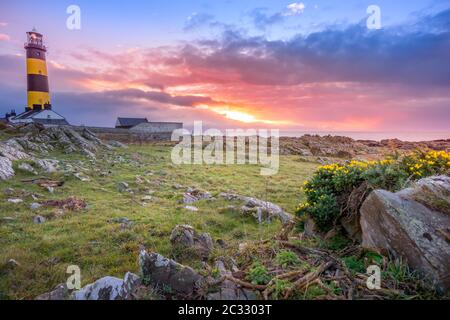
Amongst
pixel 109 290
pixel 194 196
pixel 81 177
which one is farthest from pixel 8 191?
pixel 109 290

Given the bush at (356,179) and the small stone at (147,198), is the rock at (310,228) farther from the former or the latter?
the small stone at (147,198)

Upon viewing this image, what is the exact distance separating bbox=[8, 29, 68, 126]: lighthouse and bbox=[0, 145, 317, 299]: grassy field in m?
46.3

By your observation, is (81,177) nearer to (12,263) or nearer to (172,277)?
(12,263)

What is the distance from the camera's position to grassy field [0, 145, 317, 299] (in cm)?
612

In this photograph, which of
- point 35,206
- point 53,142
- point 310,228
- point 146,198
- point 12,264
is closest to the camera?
point 12,264

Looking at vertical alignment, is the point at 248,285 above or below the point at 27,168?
below

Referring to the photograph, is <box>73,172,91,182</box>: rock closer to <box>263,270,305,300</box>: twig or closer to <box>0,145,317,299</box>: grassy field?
<box>0,145,317,299</box>: grassy field

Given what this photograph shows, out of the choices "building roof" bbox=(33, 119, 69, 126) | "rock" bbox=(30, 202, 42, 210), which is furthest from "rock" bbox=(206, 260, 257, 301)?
"building roof" bbox=(33, 119, 69, 126)

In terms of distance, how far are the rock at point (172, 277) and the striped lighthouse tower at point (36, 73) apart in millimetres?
61433

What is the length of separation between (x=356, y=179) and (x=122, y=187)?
11323 millimetres

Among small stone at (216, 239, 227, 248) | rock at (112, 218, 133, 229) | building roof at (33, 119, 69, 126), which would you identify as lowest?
small stone at (216, 239, 227, 248)

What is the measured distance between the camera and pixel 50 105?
182 ft

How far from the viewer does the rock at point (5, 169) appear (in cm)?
1363

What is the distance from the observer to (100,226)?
891 centimetres
